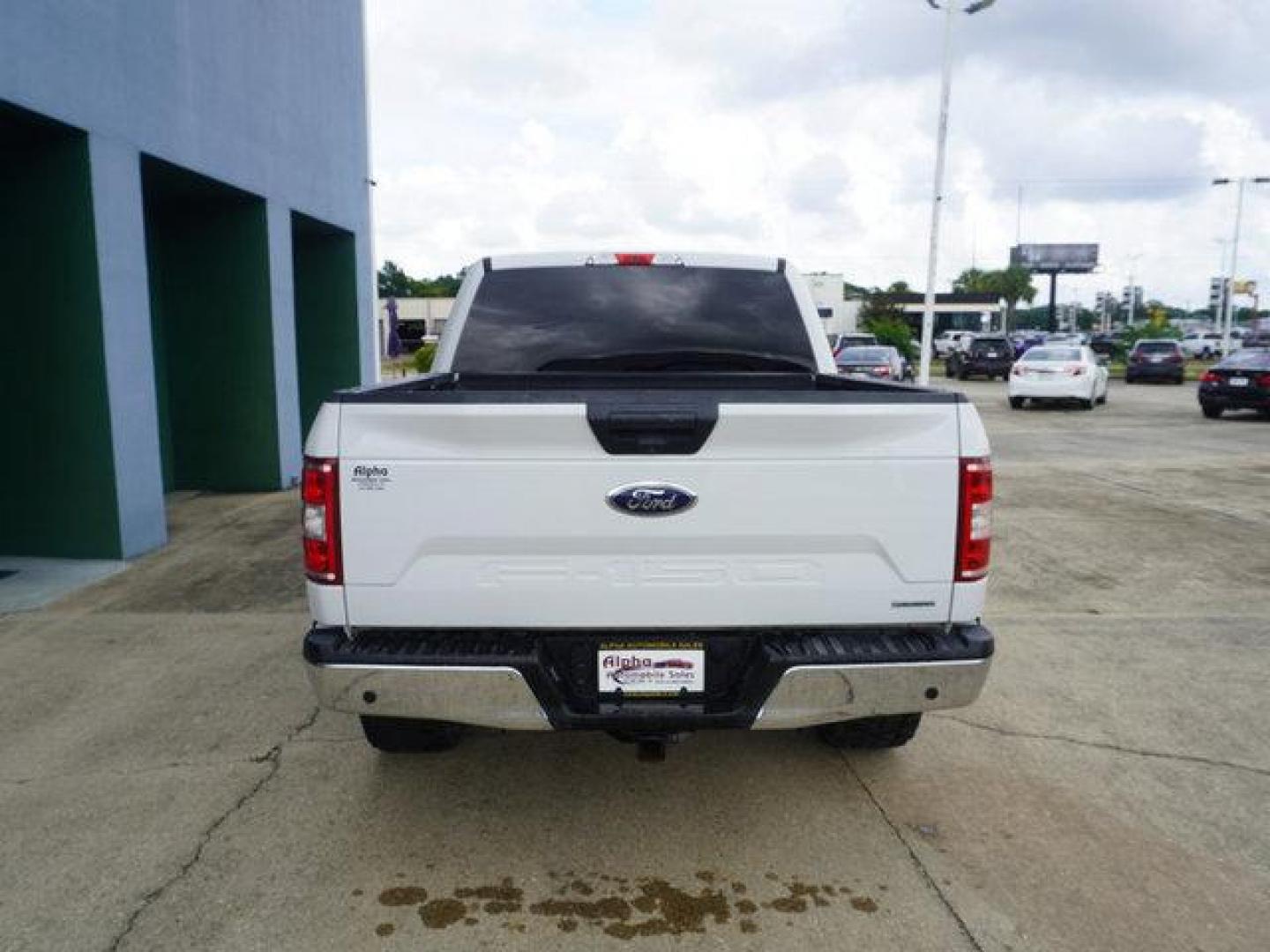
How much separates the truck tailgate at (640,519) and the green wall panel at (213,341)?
8499 millimetres

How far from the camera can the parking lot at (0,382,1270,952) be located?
296cm

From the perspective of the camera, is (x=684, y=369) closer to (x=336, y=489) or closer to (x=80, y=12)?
(x=336, y=489)

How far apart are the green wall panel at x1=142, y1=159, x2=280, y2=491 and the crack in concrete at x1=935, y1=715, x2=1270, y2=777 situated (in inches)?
338

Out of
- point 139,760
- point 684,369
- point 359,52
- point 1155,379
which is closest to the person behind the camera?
point 139,760

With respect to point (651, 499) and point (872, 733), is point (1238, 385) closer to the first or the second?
point (872, 733)

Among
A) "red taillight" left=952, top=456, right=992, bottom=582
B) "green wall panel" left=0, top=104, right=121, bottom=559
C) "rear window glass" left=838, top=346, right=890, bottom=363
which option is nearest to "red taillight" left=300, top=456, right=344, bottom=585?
"red taillight" left=952, top=456, right=992, bottom=582

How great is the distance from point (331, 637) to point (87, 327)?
5.67 meters

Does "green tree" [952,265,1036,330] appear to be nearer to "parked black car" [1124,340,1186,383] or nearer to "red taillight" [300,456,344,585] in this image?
"parked black car" [1124,340,1186,383]

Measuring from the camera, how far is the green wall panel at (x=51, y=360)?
7207 millimetres

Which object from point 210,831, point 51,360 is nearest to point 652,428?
point 210,831

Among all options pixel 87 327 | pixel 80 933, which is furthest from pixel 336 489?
pixel 87 327

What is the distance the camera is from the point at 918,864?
3303mm

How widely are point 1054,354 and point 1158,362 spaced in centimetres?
1315

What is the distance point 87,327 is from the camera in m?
7.34
